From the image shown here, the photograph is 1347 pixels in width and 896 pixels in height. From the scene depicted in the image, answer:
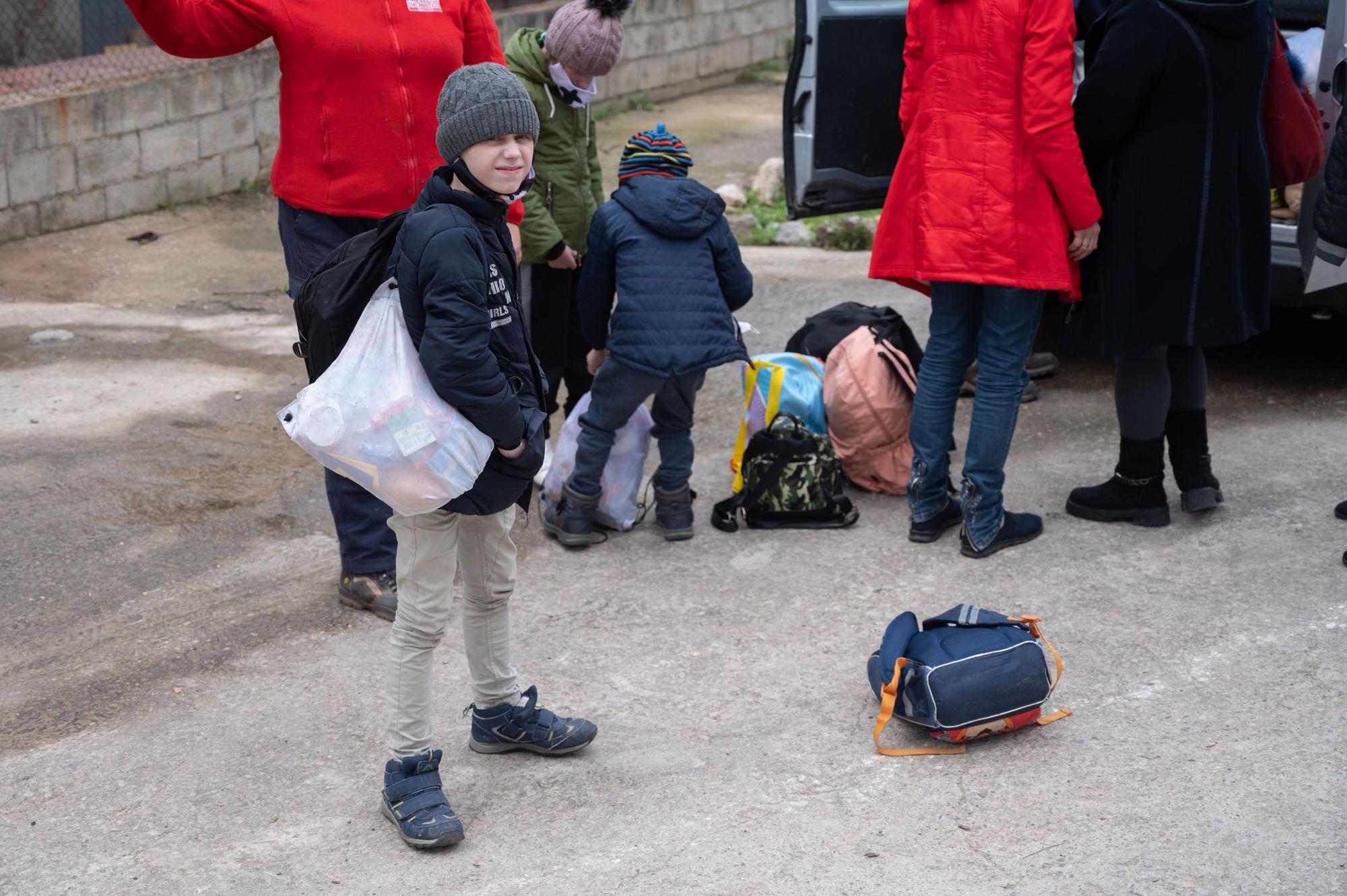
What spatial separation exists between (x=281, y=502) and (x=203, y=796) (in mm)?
1838

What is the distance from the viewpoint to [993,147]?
13.4 ft

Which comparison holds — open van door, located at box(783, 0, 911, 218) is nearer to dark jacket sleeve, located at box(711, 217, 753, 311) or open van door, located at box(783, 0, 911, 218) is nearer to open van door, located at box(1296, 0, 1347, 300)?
dark jacket sleeve, located at box(711, 217, 753, 311)

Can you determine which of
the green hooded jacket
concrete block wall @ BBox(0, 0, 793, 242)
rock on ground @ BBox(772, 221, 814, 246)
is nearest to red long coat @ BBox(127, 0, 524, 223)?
the green hooded jacket

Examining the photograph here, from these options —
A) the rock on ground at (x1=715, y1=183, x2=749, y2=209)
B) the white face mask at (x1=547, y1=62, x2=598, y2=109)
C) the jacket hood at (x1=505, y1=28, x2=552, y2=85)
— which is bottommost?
the rock on ground at (x1=715, y1=183, x2=749, y2=209)

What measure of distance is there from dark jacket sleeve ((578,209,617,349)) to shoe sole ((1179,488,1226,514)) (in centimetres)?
204

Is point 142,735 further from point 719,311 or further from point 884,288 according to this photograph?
point 884,288

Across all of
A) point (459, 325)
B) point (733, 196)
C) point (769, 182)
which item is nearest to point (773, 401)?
point (459, 325)

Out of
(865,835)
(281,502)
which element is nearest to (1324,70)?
(865,835)

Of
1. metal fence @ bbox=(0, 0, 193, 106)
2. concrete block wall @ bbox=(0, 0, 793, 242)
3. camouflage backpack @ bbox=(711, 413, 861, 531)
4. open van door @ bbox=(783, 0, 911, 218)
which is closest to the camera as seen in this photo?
camouflage backpack @ bbox=(711, 413, 861, 531)

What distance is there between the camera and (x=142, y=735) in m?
3.33

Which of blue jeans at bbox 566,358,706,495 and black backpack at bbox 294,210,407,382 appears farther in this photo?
blue jeans at bbox 566,358,706,495

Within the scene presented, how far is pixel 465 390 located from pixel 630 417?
187 centimetres

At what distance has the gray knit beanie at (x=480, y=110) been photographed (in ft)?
9.29

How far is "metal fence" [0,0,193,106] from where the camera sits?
27.2ft
